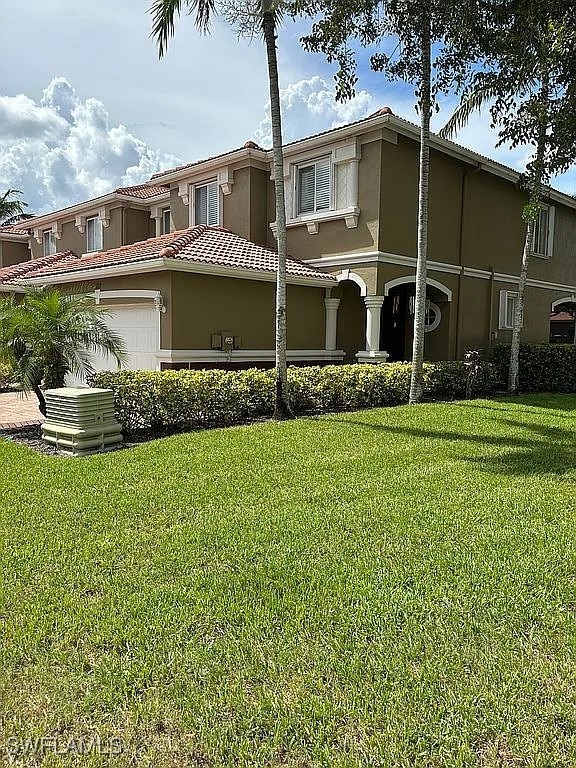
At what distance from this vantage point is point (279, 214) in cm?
1109

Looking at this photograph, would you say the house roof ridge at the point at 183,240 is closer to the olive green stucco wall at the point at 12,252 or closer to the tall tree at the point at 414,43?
the tall tree at the point at 414,43

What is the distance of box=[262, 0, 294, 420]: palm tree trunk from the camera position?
10555 mm

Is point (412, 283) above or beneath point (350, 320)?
above

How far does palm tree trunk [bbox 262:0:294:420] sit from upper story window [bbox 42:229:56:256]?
1820 cm

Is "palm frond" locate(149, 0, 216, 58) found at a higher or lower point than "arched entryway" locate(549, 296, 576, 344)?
higher

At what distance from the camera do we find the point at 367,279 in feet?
49.8

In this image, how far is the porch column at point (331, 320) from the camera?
53.1ft

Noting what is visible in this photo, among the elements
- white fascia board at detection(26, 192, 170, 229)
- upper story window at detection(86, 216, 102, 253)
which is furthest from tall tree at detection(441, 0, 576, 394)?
upper story window at detection(86, 216, 102, 253)

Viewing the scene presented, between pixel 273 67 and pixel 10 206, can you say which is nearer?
pixel 273 67

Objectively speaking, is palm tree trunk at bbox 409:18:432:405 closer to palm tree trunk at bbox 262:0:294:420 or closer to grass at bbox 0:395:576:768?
palm tree trunk at bbox 262:0:294:420

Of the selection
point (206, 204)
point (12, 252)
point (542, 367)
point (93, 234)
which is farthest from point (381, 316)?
point (12, 252)

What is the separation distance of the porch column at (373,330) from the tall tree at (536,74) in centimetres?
504

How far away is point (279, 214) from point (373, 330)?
5089 millimetres

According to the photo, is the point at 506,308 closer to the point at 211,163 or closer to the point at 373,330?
the point at 373,330
